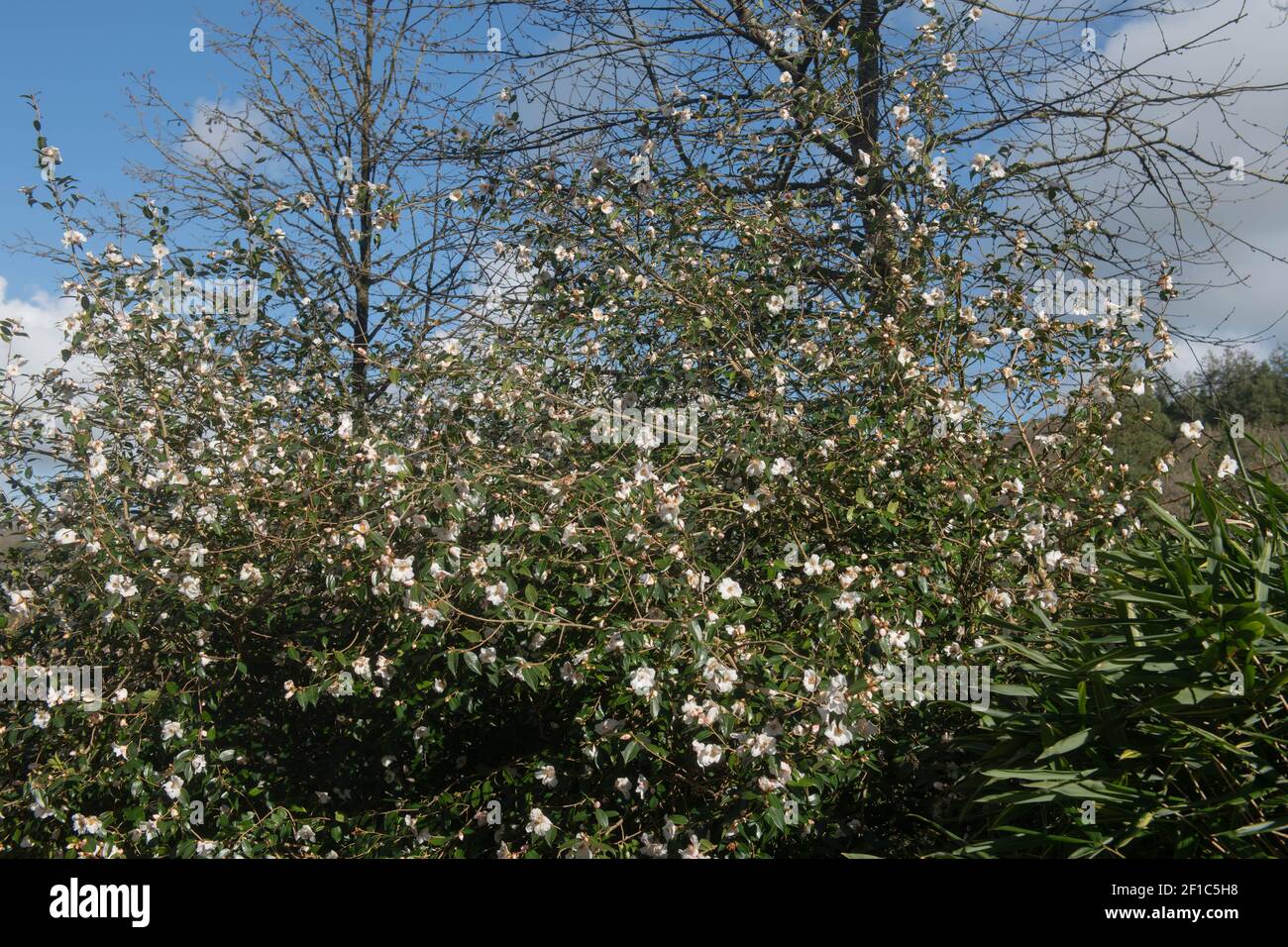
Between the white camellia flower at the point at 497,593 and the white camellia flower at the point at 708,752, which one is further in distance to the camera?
the white camellia flower at the point at 497,593

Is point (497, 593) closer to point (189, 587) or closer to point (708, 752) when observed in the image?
point (708, 752)

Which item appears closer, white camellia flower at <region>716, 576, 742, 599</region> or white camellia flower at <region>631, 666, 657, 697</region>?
white camellia flower at <region>631, 666, 657, 697</region>

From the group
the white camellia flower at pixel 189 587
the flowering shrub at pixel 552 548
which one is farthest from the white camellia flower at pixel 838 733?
the white camellia flower at pixel 189 587

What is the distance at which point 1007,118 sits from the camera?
20.5 feet

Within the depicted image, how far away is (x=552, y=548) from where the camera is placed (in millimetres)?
3688

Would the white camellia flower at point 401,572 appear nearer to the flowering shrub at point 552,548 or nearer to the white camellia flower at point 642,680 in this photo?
the flowering shrub at point 552,548

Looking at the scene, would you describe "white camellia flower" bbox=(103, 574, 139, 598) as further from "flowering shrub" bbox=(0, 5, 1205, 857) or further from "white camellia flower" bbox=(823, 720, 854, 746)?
"white camellia flower" bbox=(823, 720, 854, 746)

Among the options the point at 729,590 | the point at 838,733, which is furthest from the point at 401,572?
the point at 838,733

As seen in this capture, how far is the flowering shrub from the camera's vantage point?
3.51 m

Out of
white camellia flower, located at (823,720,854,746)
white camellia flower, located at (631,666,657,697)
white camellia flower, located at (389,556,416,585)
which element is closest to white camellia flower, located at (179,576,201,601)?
white camellia flower, located at (389,556,416,585)

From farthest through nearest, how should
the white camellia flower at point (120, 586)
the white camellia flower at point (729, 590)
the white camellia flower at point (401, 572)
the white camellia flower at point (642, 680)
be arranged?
the white camellia flower at point (120, 586) → the white camellia flower at point (729, 590) → the white camellia flower at point (401, 572) → the white camellia flower at point (642, 680)

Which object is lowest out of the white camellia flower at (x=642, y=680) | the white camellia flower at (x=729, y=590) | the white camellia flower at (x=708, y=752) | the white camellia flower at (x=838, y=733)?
the white camellia flower at (x=708, y=752)

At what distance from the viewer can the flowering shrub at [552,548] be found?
351 centimetres
